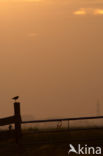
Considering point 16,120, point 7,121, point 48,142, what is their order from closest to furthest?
point 48,142, point 7,121, point 16,120

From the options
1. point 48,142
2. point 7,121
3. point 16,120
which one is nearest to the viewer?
point 48,142

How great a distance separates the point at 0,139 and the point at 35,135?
1.94m

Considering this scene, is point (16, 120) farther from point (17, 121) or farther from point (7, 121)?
point (7, 121)

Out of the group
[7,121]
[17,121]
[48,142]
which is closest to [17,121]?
[17,121]

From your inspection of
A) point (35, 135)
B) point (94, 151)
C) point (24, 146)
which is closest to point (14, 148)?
point (24, 146)

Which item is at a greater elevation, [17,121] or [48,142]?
[17,121]

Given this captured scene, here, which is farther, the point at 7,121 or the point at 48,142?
the point at 7,121

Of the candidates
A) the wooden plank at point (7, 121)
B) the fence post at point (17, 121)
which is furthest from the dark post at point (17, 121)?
the wooden plank at point (7, 121)

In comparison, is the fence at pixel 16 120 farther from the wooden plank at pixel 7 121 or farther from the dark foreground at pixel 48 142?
the dark foreground at pixel 48 142

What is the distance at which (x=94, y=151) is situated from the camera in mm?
15172

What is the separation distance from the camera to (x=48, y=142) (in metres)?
16.7

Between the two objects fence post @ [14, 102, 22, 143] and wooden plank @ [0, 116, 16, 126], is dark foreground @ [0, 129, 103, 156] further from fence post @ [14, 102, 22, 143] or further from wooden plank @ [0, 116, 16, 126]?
wooden plank @ [0, 116, 16, 126]

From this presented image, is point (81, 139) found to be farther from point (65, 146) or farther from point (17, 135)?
point (17, 135)

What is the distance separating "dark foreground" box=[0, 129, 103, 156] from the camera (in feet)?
50.6
